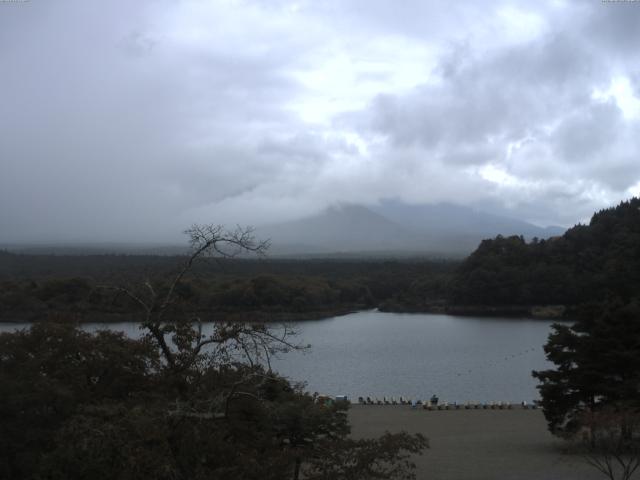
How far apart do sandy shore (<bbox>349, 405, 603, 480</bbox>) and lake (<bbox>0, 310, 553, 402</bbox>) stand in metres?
3.04

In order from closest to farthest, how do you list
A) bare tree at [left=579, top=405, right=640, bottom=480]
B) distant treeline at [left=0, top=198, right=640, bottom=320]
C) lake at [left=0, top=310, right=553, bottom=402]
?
bare tree at [left=579, top=405, right=640, bottom=480]
lake at [left=0, top=310, right=553, bottom=402]
distant treeline at [left=0, top=198, right=640, bottom=320]

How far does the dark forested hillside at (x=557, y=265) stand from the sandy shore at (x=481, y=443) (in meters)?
35.8

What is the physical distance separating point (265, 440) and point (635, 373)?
957 centimetres

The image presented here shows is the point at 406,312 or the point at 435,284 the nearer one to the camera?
the point at 406,312

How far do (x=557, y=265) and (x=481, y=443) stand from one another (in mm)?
46054

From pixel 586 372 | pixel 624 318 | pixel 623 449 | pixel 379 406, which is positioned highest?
pixel 624 318

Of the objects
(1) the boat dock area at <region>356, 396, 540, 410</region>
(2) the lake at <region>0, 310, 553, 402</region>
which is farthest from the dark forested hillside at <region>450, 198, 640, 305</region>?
(1) the boat dock area at <region>356, 396, 540, 410</region>

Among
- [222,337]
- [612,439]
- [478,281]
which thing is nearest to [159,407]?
[222,337]

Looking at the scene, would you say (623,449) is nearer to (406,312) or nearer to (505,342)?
(505,342)

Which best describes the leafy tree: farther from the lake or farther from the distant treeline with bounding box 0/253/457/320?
the distant treeline with bounding box 0/253/457/320

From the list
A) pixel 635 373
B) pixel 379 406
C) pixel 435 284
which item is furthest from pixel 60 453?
pixel 435 284

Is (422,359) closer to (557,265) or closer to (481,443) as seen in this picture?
(481,443)

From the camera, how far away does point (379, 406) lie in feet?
69.4

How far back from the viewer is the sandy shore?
11.5 meters
